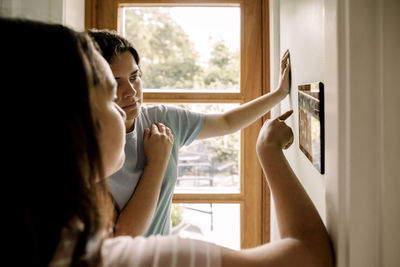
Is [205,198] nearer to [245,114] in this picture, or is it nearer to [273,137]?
[245,114]

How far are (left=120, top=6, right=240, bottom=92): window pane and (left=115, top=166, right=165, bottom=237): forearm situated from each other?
620 millimetres

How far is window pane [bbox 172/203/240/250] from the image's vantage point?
1467mm

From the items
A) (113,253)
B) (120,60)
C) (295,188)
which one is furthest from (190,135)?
(113,253)

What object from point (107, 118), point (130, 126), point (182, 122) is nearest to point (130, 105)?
point (130, 126)

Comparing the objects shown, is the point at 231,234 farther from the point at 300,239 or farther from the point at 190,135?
the point at 300,239

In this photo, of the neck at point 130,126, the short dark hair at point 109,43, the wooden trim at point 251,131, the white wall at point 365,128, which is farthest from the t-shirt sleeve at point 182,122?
the white wall at point 365,128

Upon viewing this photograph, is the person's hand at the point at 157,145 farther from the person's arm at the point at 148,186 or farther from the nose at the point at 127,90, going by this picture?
the nose at the point at 127,90

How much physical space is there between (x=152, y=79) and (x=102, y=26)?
1.09 feet

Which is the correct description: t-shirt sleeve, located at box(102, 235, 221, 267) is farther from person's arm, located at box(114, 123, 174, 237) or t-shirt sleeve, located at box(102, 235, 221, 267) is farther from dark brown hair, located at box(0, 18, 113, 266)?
person's arm, located at box(114, 123, 174, 237)

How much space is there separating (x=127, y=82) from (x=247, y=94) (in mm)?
653

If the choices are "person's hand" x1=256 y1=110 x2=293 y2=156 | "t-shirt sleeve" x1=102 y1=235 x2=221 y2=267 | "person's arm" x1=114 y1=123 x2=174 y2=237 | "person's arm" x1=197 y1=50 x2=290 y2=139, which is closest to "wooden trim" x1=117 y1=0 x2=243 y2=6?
"person's arm" x1=197 y1=50 x2=290 y2=139

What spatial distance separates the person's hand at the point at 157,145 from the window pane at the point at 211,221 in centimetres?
60

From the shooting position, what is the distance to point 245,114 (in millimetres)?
1107

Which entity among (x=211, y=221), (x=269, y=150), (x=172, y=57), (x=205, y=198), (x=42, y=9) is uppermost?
(x=42, y=9)
